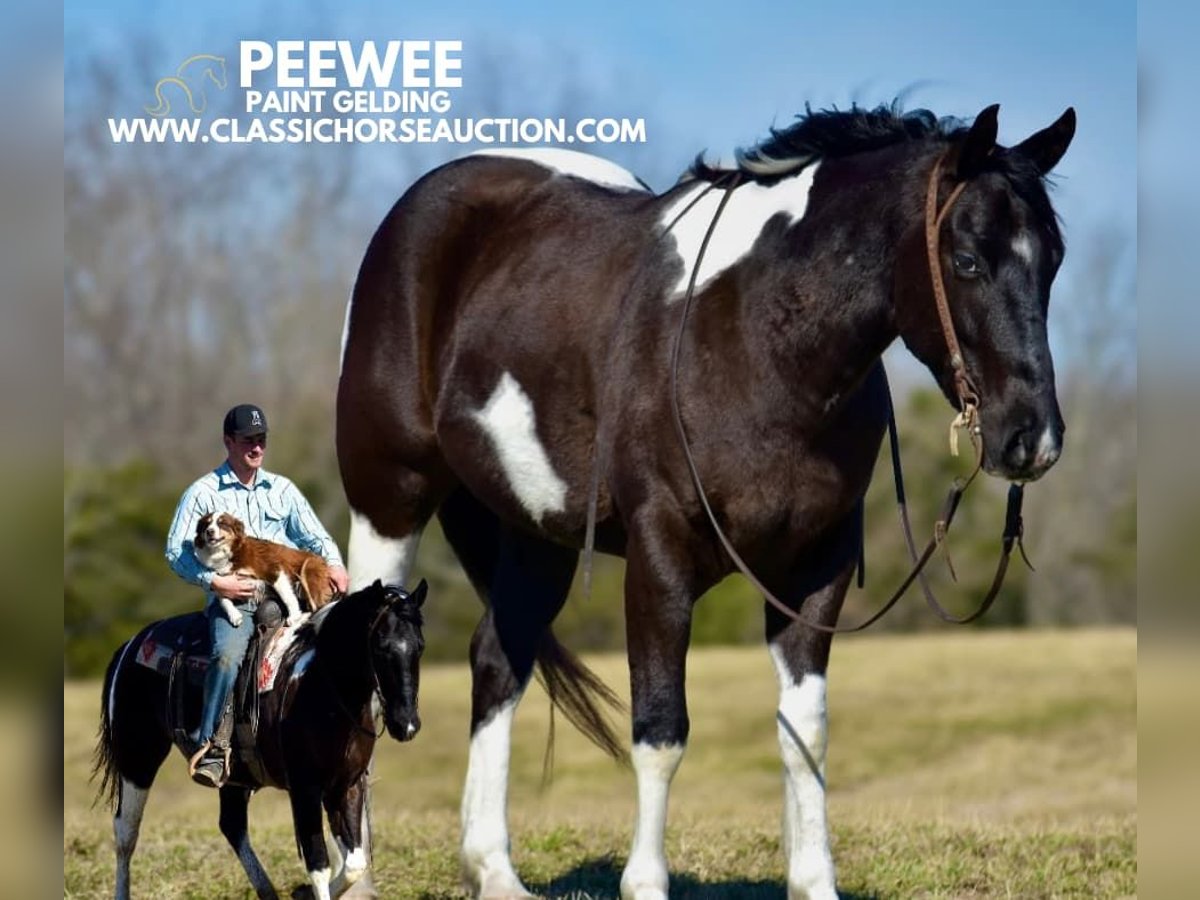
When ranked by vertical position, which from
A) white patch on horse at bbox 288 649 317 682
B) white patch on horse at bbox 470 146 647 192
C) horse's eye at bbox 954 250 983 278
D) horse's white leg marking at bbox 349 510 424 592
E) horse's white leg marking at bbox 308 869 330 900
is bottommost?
horse's white leg marking at bbox 308 869 330 900

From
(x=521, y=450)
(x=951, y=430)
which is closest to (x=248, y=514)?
(x=521, y=450)

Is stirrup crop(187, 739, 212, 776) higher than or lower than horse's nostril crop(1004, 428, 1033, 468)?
lower

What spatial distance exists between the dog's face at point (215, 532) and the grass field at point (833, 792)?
1.04 metres

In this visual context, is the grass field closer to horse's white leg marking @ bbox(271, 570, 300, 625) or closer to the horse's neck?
Result: horse's white leg marking @ bbox(271, 570, 300, 625)

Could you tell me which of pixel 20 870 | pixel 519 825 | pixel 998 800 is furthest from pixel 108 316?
pixel 20 870

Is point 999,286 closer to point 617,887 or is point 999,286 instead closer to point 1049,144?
point 1049,144

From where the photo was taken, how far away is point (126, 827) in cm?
685

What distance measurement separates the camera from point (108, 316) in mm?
32000

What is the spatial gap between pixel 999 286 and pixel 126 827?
3.92 m

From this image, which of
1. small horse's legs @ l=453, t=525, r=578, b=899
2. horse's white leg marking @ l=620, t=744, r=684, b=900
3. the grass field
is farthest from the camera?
the grass field

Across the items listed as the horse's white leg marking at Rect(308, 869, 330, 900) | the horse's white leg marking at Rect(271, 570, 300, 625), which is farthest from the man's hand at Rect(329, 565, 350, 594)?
the horse's white leg marking at Rect(308, 869, 330, 900)

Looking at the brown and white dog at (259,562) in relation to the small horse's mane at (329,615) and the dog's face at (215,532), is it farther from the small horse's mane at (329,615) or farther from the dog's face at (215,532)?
the small horse's mane at (329,615)

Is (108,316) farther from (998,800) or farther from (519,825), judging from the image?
(519,825)

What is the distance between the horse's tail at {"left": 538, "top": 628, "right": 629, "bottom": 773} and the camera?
24.6 feet
